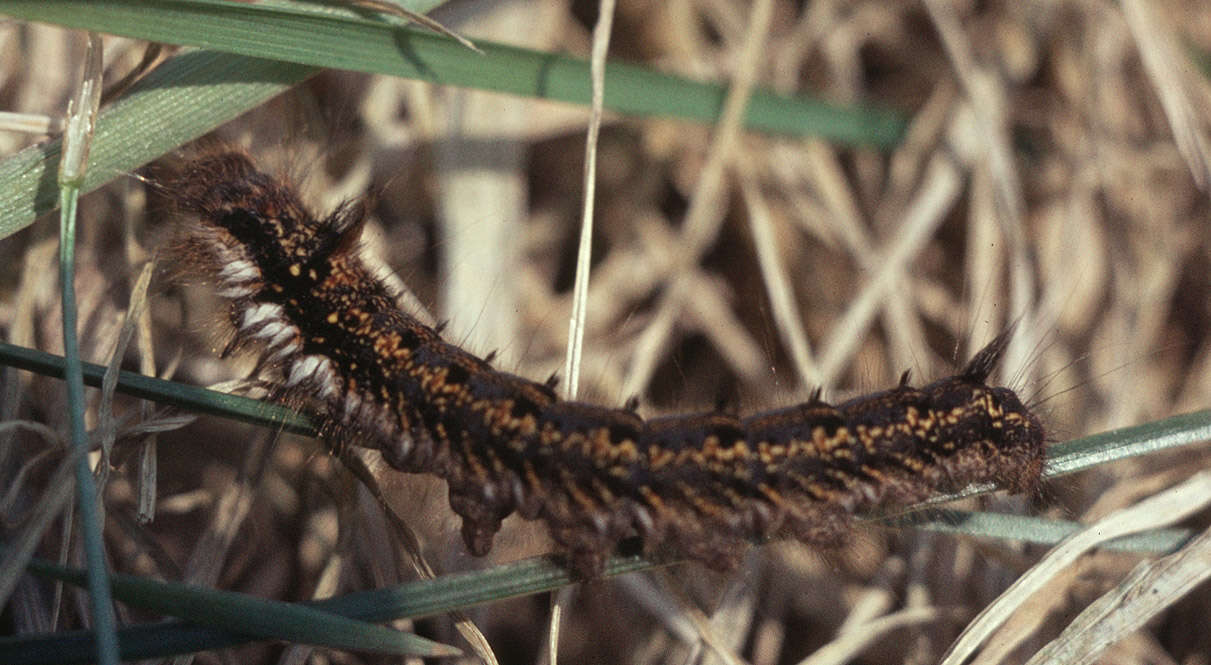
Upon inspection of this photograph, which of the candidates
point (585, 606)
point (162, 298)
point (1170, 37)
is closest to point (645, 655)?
point (585, 606)

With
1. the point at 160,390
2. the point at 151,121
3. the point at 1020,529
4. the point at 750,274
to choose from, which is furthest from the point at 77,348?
the point at 750,274

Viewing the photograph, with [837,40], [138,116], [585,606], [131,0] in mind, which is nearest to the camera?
[131,0]

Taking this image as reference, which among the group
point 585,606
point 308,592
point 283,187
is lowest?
point 585,606

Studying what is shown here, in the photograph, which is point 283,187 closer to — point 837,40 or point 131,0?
point 131,0

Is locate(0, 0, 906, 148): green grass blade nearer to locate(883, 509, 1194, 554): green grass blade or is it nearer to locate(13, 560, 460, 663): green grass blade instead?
locate(13, 560, 460, 663): green grass blade

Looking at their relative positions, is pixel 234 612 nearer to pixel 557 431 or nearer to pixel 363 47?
pixel 557 431

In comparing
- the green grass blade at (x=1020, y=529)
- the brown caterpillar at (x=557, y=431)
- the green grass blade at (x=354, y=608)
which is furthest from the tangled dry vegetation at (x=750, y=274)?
the green grass blade at (x=354, y=608)

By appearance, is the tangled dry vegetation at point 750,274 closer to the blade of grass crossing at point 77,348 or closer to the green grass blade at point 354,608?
the blade of grass crossing at point 77,348
